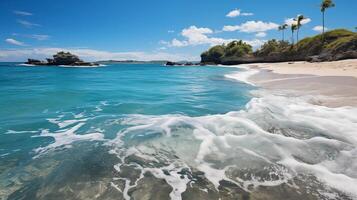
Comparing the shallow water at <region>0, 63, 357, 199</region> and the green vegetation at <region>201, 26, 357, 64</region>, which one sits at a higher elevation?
the green vegetation at <region>201, 26, 357, 64</region>

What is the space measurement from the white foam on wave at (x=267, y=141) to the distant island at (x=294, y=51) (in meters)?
54.1

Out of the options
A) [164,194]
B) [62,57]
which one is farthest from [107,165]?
[62,57]

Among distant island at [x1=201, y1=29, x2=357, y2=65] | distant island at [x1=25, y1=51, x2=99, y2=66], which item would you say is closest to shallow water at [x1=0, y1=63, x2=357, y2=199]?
distant island at [x1=201, y1=29, x2=357, y2=65]

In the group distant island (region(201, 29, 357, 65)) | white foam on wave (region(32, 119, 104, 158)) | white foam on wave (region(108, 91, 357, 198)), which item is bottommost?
white foam on wave (region(108, 91, 357, 198))

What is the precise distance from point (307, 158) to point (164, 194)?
380 centimetres

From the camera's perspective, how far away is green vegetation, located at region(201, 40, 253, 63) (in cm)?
12825

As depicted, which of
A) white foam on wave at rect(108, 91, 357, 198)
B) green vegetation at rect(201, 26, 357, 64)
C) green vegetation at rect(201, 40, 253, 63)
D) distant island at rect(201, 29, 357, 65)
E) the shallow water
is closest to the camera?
the shallow water

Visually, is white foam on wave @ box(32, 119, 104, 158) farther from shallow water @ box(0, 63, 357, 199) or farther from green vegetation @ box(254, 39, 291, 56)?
green vegetation @ box(254, 39, 291, 56)

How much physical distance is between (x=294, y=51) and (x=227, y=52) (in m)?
51.7

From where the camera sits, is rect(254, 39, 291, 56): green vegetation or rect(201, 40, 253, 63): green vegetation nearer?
rect(254, 39, 291, 56): green vegetation

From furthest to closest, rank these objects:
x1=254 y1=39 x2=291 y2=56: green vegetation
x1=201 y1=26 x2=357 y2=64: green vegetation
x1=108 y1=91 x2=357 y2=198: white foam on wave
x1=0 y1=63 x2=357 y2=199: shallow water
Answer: x1=254 y1=39 x2=291 y2=56: green vegetation → x1=201 y1=26 x2=357 y2=64: green vegetation → x1=108 y1=91 x2=357 y2=198: white foam on wave → x1=0 y1=63 x2=357 y2=199: shallow water

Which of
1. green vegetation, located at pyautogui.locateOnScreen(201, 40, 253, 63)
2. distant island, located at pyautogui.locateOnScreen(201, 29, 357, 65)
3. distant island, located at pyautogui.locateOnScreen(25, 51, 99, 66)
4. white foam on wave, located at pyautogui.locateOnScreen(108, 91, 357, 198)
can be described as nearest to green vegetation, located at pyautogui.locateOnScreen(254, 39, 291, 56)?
distant island, located at pyautogui.locateOnScreen(201, 29, 357, 65)

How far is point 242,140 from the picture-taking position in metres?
6.98

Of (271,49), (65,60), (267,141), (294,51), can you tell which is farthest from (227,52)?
(267,141)
